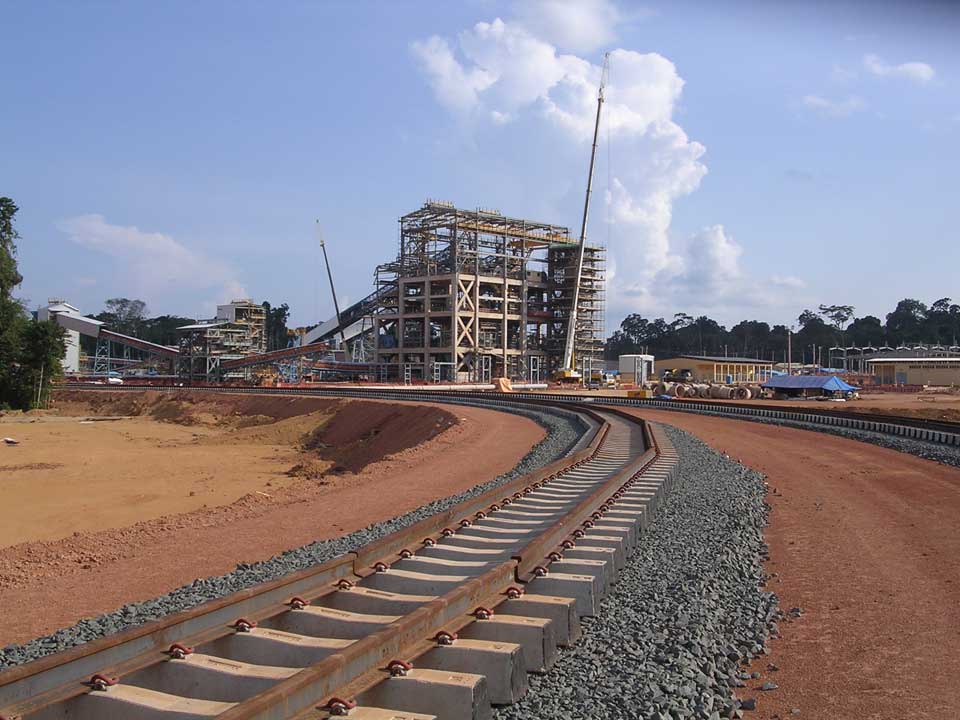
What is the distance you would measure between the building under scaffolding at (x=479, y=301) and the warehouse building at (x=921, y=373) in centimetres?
3670

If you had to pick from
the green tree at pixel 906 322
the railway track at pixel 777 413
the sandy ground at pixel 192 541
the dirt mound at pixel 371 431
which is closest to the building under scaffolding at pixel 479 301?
the railway track at pixel 777 413

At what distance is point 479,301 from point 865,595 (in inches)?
3516

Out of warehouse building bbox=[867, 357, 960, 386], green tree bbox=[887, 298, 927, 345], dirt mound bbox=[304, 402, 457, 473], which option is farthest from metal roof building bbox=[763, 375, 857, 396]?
green tree bbox=[887, 298, 927, 345]

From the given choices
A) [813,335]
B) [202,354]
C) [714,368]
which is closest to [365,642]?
[202,354]

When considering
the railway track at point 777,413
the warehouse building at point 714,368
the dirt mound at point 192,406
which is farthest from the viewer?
the warehouse building at point 714,368

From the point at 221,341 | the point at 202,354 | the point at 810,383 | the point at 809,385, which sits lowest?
the point at 809,385

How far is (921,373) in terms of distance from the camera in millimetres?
86688

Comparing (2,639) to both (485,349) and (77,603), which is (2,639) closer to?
(77,603)

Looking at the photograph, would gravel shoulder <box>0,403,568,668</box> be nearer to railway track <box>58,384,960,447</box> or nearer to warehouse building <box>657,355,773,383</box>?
railway track <box>58,384,960,447</box>

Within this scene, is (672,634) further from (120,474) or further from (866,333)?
(866,333)

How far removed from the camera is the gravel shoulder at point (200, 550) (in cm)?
857

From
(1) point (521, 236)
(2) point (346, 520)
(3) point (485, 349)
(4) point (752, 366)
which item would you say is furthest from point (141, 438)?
(4) point (752, 366)

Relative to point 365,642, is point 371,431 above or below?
below

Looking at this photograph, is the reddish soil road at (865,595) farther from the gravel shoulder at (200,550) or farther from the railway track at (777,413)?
the railway track at (777,413)
